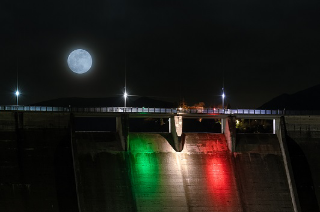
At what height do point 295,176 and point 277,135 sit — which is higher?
point 277,135

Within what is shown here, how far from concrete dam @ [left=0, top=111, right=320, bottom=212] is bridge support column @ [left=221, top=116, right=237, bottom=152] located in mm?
132

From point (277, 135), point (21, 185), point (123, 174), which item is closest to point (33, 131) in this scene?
point (21, 185)

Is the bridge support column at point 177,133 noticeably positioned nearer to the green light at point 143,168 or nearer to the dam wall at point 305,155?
the green light at point 143,168

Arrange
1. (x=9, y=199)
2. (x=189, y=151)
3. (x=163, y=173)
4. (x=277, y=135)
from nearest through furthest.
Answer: (x=9, y=199), (x=163, y=173), (x=189, y=151), (x=277, y=135)

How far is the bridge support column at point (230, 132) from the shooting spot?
59438 millimetres

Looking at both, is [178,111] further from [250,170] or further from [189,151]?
[250,170]

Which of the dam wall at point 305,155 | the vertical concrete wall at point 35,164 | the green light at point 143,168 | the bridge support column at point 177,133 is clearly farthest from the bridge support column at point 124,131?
the dam wall at point 305,155

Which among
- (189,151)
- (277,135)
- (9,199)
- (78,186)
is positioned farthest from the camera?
(277,135)

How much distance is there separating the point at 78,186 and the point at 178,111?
1789 cm

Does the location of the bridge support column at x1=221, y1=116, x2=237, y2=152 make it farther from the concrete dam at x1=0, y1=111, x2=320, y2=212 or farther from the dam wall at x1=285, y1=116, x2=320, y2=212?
the dam wall at x1=285, y1=116, x2=320, y2=212

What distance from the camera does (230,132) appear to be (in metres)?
59.8

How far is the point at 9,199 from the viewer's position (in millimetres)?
46312

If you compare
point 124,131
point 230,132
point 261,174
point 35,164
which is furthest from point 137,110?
point 261,174

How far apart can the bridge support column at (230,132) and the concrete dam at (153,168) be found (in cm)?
13
